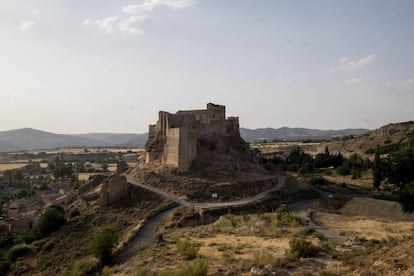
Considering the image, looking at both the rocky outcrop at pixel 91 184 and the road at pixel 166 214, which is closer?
the road at pixel 166 214

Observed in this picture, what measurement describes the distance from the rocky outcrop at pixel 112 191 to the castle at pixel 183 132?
556 cm

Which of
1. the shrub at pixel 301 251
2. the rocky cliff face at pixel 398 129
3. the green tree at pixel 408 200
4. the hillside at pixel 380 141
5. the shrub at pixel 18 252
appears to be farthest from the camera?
the rocky cliff face at pixel 398 129

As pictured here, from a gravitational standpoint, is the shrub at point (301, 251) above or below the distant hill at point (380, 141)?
below

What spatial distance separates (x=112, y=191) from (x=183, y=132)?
25.9 ft

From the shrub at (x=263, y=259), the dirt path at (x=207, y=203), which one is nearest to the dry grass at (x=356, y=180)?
the dirt path at (x=207, y=203)

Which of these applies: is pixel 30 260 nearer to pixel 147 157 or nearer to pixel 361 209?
pixel 147 157

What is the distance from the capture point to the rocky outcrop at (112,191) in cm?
3412

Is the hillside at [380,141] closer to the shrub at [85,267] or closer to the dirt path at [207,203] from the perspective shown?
the dirt path at [207,203]

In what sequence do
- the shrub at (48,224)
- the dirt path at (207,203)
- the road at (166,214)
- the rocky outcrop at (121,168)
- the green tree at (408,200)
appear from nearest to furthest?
the road at (166,214), the green tree at (408,200), the dirt path at (207,203), the shrub at (48,224), the rocky outcrop at (121,168)

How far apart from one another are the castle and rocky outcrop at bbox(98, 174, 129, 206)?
5.56 m

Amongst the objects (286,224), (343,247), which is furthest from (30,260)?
(343,247)

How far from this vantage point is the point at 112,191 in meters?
Answer: 34.2

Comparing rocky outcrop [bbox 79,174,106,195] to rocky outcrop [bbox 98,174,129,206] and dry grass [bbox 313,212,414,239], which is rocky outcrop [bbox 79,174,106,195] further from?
dry grass [bbox 313,212,414,239]

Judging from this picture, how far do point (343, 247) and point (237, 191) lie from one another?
780 inches
